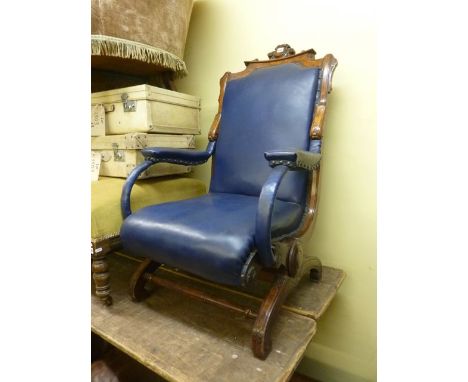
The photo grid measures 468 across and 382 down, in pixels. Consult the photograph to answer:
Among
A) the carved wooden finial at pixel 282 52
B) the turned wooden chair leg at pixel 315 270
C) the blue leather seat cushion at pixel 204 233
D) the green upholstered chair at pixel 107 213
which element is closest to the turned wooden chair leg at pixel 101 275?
the green upholstered chair at pixel 107 213

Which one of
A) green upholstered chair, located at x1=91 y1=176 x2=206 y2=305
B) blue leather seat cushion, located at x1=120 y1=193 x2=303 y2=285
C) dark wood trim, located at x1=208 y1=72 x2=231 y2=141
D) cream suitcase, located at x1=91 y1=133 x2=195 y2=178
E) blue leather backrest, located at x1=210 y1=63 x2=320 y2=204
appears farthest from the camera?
dark wood trim, located at x1=208 y1=72 x2=231 y2=141

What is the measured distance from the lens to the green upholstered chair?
98 cm

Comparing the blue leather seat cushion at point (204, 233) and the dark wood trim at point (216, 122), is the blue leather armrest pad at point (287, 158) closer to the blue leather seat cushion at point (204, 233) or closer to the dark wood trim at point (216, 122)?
the blue leather seat cushion at point (204, 233)

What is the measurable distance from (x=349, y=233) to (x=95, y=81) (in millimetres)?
1548

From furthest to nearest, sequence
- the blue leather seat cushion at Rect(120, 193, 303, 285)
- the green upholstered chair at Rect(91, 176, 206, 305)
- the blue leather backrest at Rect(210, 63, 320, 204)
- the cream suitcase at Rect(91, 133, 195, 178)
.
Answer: the cream suitcase at Rect(91, 133, 195, 178)
the blue leather backrest at Rect(210, 63, 320, 204)
the green upholstered chair at Rect(91, 176, 206, 305)
the blue leather seat cushion at Rect(120, 193, 303, 285)

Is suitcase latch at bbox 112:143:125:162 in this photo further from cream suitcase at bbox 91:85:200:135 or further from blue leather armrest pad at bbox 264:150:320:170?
blue leather armrest pad at bbox 264:150:320:170

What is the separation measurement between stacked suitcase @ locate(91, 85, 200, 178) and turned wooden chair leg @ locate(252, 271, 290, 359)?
2.32 feet

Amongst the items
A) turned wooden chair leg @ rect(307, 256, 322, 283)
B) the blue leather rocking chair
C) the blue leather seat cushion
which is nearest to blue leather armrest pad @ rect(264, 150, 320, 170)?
the blue leather rocking chair

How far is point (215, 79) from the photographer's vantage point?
5.17 ft

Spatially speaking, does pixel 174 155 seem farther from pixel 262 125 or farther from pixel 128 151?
pixel 262 125

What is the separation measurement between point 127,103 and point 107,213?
1.69 feet

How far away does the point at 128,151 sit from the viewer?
1.24 meters

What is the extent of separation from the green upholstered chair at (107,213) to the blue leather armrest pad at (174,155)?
0.55 feet
